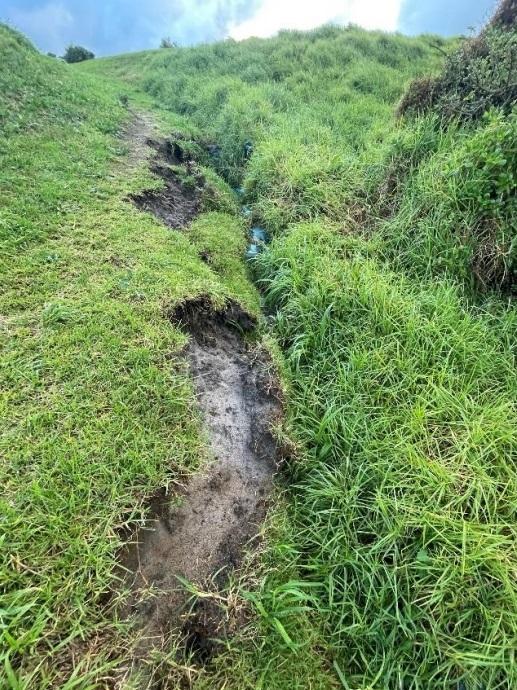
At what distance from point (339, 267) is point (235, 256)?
3.73ft

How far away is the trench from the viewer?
78.0 inches

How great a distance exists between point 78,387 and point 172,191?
3.47 m

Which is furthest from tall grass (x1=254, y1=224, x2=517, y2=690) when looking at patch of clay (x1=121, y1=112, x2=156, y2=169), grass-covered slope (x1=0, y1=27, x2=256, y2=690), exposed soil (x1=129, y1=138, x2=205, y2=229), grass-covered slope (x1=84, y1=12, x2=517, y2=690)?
patch of clay (x1=121, y1=112, x2=156, y2=169)

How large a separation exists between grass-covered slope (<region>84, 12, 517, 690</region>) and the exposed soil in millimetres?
674

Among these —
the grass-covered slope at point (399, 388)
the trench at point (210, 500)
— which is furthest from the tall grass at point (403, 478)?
the trench at point (210, 500)

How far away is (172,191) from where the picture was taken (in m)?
5.31

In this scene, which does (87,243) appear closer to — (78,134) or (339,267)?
(339,267)

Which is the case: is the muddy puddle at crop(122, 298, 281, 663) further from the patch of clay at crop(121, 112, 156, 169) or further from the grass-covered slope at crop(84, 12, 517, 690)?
the patch of clay at crop(121, 112, 156, 169)

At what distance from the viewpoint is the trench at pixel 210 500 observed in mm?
1982

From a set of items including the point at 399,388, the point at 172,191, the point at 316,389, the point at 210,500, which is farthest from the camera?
the point at 172,191

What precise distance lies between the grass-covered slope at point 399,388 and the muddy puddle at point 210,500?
0.18 meters

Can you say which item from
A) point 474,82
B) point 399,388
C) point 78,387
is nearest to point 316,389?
point 399,388

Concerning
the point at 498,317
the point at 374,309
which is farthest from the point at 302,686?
the point at 498,317

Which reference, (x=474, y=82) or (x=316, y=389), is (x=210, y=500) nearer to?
(x=316, y=389)
